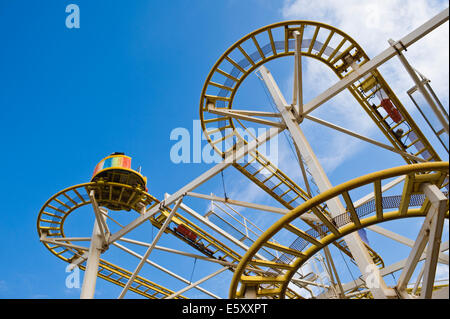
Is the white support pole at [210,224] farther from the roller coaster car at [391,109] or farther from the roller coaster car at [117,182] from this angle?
the roller coaster car at [391,109]

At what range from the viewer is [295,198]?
1585 centimetres

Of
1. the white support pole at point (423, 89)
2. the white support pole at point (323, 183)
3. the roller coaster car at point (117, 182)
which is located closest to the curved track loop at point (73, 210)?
the roller coaster car at point (117, 182)

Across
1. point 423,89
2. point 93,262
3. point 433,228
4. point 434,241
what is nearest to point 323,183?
point 433,228

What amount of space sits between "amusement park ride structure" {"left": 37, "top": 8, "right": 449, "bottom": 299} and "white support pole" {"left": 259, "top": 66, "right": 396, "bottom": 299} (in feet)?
0.09

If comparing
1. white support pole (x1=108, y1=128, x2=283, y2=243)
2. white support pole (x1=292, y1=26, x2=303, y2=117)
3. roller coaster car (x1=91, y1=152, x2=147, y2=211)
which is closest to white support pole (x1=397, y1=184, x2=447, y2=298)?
white support pole (x1=292, y1=26, x2=303, y2=117)

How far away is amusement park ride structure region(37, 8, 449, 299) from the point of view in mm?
8125

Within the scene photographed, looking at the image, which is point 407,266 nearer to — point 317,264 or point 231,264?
point 231,264

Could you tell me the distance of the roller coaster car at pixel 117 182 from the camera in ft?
53.0

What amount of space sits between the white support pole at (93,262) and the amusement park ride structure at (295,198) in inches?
1.8

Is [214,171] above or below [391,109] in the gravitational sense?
below

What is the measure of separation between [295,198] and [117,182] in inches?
314

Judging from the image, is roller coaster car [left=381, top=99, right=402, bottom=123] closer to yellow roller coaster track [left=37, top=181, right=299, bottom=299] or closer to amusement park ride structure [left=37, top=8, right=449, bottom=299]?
amusement park ride structure [left=37, top=8, right=449, bottom=299]

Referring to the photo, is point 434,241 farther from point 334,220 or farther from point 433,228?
point 334,220
